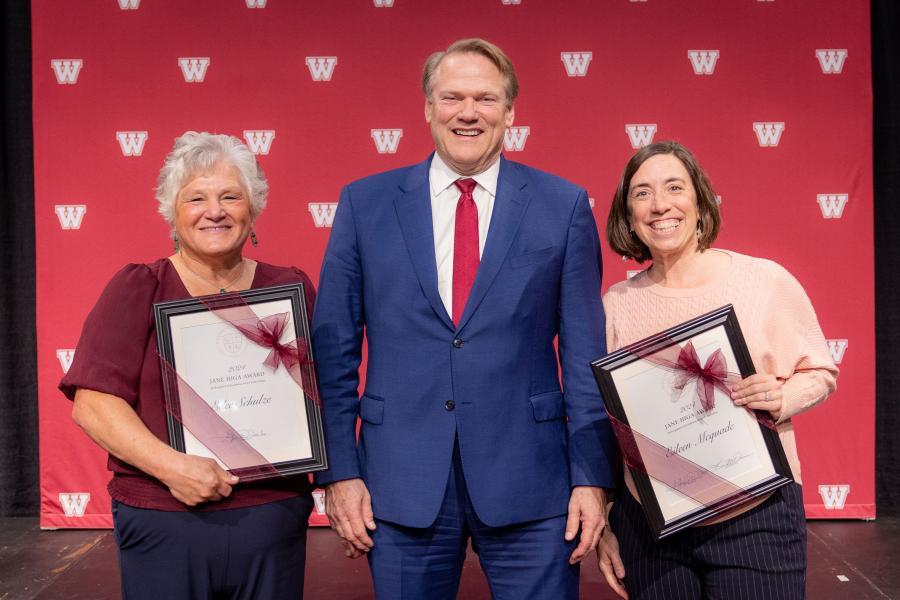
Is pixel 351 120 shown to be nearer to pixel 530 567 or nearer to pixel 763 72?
pixel 763 72

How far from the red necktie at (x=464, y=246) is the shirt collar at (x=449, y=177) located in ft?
0.06

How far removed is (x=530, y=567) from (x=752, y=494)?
0.46 m

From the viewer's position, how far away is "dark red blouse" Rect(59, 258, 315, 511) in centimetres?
148

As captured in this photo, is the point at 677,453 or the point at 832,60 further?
the point at 832,60

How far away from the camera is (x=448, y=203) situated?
1.67 meters

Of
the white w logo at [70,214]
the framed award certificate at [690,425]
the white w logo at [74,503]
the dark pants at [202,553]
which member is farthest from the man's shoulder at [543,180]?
the white w logo at [74,503]

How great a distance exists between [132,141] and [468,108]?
97.6 inches

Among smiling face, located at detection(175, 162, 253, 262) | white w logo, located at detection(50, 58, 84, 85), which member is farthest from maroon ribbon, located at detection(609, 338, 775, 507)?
white w logo, located at detection(50, 58, 84, 85)

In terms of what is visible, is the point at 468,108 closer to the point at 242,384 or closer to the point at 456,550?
the point at 242,384

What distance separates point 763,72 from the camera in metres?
3.56

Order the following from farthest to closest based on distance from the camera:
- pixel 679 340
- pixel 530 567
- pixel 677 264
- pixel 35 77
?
pixel 35 77
pixel 677 264
pixel 530 567
pixel 679 340

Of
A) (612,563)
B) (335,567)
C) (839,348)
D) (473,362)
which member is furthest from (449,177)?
(839,348)

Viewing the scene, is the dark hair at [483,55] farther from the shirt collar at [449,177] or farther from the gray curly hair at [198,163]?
the gray curly hair at [198,163]

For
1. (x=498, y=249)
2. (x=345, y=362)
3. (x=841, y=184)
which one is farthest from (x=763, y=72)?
(x=345, y=362)
